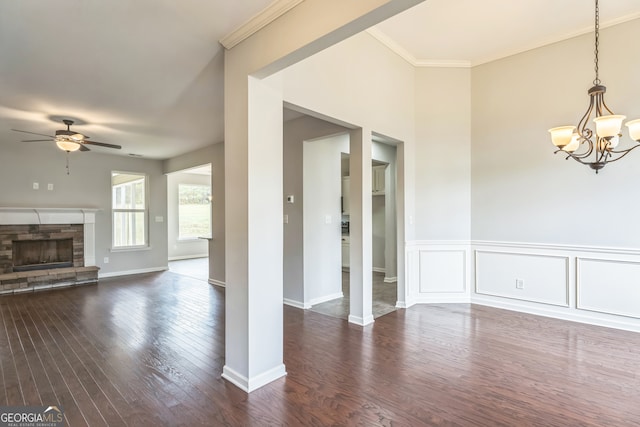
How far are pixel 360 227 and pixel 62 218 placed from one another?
19.1ft

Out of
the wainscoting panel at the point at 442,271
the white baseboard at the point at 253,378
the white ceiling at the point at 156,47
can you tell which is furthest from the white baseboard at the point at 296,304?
the white ceiling at the point at 156,47

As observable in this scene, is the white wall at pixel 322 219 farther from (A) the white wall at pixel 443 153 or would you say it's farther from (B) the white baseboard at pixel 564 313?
(B) the white baseboard at pixel 564 313

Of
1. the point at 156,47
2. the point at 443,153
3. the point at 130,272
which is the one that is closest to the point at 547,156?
the point at 443,153

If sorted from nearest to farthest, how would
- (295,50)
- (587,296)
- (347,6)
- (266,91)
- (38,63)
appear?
(347,6) < (295,50) < (266,91) < (38,63) < (587,296)

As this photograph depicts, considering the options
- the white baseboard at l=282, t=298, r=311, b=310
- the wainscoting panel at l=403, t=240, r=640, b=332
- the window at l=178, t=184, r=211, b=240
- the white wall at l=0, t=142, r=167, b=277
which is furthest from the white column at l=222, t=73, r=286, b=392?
the window at l=178, t=184, r=211, b=240

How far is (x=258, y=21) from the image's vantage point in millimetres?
2211

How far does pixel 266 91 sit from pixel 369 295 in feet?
8.26

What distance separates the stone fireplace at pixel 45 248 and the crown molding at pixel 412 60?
6.27 meters

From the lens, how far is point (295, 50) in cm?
201

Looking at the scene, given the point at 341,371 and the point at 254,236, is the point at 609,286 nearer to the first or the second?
the point at 341,371

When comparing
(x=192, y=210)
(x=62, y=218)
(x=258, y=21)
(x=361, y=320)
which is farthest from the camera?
(x=192, y=210)

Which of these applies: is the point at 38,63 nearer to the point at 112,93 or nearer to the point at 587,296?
the point at 112,93

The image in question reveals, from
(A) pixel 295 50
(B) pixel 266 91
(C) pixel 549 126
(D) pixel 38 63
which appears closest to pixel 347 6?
(A) pixel 295 50

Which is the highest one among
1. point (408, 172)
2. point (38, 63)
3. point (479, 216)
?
point (38, 63)
